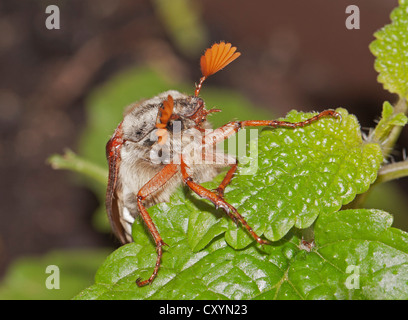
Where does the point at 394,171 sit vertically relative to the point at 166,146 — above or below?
below

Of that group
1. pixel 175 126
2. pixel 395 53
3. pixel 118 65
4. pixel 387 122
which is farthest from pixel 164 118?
pixel 118 65

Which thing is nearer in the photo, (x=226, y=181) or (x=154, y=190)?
(x=226, y=181)

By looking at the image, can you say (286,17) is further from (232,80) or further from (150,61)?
(150,61)

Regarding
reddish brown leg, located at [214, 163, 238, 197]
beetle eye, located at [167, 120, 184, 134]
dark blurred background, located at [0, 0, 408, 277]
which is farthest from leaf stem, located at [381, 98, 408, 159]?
dark blurred background, located at [0, 0, 408, 277]

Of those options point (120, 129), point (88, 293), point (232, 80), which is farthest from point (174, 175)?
point (232, 80)

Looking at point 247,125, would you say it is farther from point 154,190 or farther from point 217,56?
point 154,190
